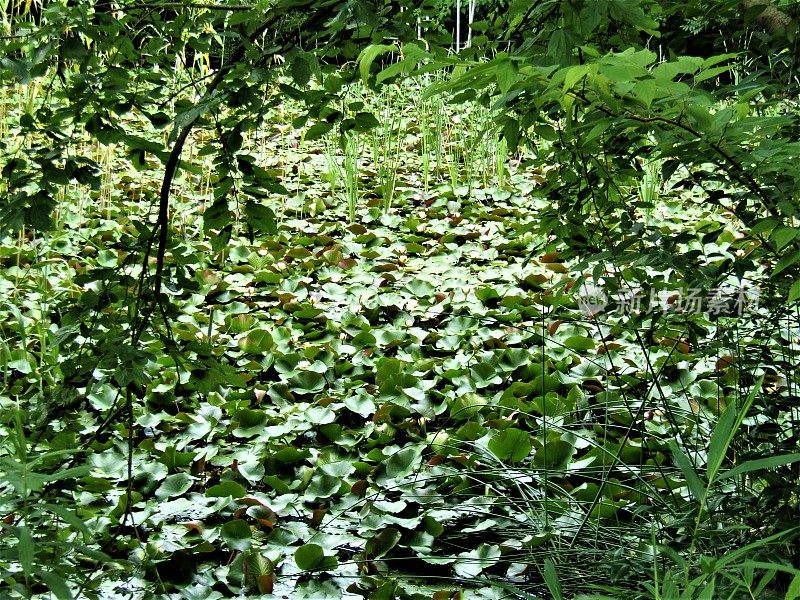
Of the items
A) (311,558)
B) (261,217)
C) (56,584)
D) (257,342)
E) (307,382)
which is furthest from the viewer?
(257,342)

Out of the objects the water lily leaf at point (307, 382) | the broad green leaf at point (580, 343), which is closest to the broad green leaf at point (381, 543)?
the water lily leaf at point (307, 382)

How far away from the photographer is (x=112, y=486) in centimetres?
163

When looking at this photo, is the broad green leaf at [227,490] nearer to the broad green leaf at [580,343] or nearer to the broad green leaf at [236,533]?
the broad green leaf at [236,533]

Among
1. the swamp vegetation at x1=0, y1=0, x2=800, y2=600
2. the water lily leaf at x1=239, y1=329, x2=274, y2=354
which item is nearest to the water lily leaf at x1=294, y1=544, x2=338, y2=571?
the swamp vegetation at x1=0, y1=0, x2=800, y2=600

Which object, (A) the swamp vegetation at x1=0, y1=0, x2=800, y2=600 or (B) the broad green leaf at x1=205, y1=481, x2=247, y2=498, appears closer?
(A) the swamp vegetation at x1=0, y1=0, x2=800, y2=600

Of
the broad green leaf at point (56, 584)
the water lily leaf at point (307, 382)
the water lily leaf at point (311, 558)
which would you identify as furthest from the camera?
the water lily leaf at point (307, 382)

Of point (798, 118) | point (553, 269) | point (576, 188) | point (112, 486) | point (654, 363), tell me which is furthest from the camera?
point (553, 269)

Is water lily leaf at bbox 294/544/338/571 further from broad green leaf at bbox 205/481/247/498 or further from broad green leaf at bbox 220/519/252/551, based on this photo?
broad green leaf at bbox 205/481/247/498

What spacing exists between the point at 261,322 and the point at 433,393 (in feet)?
2.14

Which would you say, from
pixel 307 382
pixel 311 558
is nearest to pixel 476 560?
pixel 311 558

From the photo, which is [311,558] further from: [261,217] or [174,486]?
[261,217]

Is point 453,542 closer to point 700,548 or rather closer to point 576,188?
point 700,548

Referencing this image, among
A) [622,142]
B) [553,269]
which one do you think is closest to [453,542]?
[622,142]

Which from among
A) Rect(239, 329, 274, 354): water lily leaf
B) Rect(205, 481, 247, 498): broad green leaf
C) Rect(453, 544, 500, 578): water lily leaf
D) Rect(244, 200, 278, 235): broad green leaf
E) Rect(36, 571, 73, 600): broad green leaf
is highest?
Rect(244, 200, 278, 235): broad green leaf
